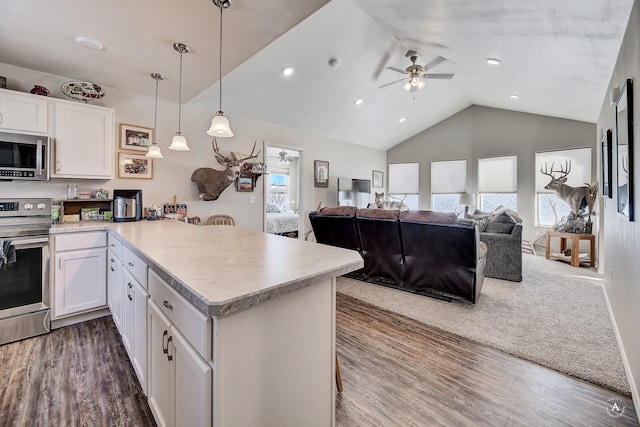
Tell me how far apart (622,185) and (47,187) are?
206 inches

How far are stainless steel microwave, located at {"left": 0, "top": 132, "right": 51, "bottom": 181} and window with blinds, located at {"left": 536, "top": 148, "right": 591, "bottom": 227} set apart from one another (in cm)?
785

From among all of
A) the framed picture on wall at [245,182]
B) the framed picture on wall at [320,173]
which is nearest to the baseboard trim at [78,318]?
the framed picture on wall at [245,182]

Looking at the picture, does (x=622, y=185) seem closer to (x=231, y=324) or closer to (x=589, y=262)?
(x=231, y=324)

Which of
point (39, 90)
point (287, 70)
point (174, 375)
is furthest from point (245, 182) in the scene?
point (174, 375)

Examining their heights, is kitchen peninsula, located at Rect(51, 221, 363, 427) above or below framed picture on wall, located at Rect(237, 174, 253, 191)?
below

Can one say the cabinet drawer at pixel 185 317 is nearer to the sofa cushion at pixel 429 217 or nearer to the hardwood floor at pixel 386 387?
the hardwood floor at pixel 386 387

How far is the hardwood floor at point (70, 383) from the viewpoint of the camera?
1595 mm

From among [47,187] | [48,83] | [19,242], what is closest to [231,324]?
[19,242]

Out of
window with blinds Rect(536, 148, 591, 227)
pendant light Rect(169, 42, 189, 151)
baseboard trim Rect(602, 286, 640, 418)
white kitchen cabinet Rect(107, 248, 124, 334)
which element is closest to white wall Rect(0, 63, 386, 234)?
pendant light Rect(169, 42, 189, 151)

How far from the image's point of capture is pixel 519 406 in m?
1.65

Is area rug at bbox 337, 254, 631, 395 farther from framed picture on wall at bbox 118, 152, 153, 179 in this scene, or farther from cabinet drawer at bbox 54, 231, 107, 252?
framed picture on wall at bbox 118, 152, 153, 179

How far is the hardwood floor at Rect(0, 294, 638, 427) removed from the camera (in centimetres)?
157

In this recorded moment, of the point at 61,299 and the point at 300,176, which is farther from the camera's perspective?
the point at 300,176

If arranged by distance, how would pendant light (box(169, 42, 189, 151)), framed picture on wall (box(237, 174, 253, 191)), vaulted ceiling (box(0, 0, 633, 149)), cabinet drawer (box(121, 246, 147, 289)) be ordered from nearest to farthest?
cabinet drawer (box(121, 246, 147, 289)) → vaulted ceiling (box(0, 0, 633, 149)) → pendant light (box(169, 42, 189, 151)) → framed picture on wall (box(237, 174, 253, 191))
